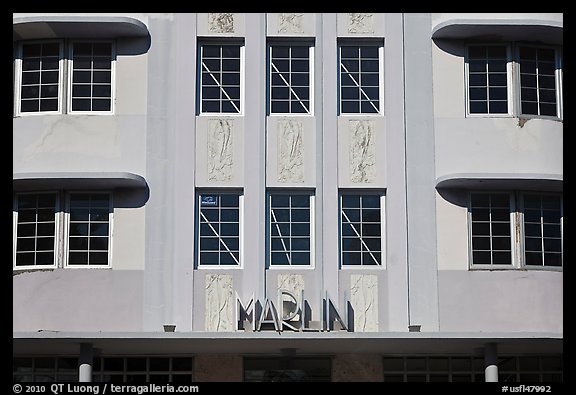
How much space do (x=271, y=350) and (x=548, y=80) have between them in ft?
25.6

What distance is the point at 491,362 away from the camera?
2128cm

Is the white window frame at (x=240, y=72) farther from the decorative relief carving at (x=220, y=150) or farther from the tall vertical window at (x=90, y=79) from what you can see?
the tall vertical window at (x=90, y=79)

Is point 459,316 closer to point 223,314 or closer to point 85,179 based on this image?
point 223,314

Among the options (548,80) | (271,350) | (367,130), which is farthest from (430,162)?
(271,350)

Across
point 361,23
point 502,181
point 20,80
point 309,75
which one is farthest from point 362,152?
point 20,80

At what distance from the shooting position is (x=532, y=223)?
22047mm

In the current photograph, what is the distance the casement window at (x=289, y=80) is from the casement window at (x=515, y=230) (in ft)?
12.7

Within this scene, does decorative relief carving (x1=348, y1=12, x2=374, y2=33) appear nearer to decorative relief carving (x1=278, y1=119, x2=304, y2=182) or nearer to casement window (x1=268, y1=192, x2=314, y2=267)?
decorative relief carving (x1=278, y1=119, x2=304, y2=182)

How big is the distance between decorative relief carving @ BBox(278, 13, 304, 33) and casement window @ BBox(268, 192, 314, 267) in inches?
131

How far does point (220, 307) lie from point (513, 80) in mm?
7361

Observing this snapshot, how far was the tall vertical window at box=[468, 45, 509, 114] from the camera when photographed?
885 inches

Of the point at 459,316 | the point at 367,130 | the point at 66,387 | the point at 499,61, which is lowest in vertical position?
the point at 66,387

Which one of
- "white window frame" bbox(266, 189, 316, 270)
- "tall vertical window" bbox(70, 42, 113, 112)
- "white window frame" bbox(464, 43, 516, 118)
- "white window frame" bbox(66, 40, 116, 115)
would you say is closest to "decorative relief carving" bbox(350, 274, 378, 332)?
"white window frame" bbox(266, 189, 316, 270)

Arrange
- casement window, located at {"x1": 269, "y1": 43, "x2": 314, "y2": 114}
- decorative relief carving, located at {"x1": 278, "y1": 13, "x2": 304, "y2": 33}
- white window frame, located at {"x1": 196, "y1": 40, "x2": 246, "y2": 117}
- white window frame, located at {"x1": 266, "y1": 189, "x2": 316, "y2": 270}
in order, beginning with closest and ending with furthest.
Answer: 1. white window frame, located at {"x1": 266, "y1": 189, "x2": 316, "y2": 270}
2. white window frame, located at {"x1": 196, "y1": 40, "x2": 246, "y2": 117}
3. casement window, located at {"x1": 269, "y1": 43, "x2": 314, "y2": 114}
4. decorative relief carving, located at {"x1": 278, "y1": 13, "x2": 304, "y2": 33}
